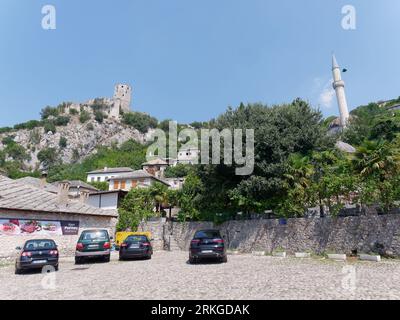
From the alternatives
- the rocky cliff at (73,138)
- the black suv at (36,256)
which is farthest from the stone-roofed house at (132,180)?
the rocky cliff at (73,138)

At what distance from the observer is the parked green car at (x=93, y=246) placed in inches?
591

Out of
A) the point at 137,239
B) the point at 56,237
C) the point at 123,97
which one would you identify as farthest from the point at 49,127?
the point at 137,239

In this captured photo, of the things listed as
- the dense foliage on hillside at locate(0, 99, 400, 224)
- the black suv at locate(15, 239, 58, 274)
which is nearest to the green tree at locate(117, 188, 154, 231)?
the dense foliage on hillside at locate(0, 99, 400, 224)

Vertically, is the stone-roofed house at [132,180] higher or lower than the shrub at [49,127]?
lower

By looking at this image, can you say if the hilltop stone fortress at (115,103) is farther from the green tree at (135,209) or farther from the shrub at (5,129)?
the green tree at (135,209)

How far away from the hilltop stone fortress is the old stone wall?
110034 mm

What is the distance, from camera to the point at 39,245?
12.9 m

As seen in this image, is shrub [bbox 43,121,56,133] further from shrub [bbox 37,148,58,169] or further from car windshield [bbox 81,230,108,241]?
car windshield [bbox 81,230,108,241]

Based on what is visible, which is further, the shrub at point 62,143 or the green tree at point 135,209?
the shrub at point 62,143

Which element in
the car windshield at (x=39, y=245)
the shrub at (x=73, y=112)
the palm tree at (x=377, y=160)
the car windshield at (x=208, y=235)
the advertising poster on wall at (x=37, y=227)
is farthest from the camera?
the shrub at (x=73, y=112)

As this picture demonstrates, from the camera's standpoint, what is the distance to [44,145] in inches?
4156

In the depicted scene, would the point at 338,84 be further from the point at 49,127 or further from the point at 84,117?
the point at 49,127
